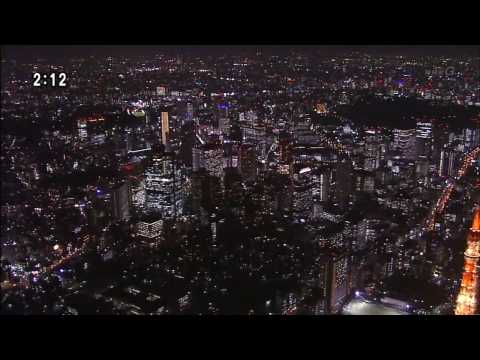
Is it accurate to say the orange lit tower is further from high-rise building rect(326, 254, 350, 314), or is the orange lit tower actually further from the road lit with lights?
high-rise building rect(326, 254, 350, 314)

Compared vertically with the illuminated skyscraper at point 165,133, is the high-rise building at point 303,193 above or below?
below

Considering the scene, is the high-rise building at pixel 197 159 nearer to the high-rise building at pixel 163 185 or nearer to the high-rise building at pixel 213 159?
the high-rise building at pixel 213 159

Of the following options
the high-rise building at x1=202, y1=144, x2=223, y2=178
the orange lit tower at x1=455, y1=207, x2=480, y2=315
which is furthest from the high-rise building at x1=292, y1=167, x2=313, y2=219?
the orange lit tower at x1=455, y1=207, x2=480, y2=315

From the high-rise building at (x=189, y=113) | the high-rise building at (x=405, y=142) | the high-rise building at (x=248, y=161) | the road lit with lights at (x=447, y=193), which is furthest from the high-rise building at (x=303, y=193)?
the high-rise building at (x=189, y=113)

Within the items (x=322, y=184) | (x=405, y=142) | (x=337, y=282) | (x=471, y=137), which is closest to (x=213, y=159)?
(x=322, y=184)
